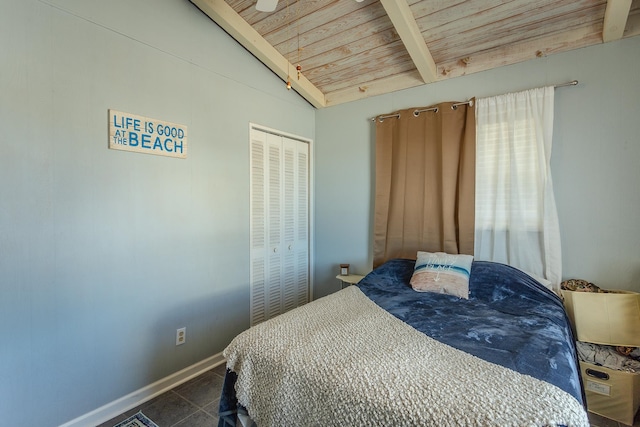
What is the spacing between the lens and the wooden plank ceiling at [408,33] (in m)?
2.05

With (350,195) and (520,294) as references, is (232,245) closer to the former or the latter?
(350,195)

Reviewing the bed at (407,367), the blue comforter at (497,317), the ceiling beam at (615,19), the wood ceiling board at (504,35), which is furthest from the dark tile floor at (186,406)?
the ceiling beam at (615,19)

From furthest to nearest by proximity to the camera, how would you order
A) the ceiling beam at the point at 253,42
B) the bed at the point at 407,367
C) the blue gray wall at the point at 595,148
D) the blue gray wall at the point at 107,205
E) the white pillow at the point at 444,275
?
the ceiling beam at the point at 253,42
the white pillow at the point at 444,275
the blue gray wall at the point at 595,148
the blue gray wall at the point at 107,205
the bed at the point at 407,367

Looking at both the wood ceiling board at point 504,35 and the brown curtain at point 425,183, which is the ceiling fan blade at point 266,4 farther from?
the brown curtain at point 425,183

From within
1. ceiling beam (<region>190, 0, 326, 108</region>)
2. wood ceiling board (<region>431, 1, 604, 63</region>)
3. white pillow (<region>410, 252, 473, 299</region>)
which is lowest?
white pillow (<region>410, 252, 473, 299</region>)

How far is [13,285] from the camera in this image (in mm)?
1548

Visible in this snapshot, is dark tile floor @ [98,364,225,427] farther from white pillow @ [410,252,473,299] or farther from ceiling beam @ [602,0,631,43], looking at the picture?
ceiling beam @ [602,0,631,43]

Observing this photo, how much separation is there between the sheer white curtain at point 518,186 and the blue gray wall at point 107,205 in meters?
2.08

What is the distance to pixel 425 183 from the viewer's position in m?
2.73

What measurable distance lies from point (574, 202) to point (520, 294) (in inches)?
31.2

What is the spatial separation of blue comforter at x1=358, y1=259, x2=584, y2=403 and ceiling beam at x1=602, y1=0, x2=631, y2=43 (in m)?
1.68

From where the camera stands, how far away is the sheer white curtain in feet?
7.21

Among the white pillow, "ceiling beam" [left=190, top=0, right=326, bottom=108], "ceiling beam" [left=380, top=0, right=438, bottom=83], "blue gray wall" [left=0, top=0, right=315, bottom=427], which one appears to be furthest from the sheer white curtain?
"blue gray wall" [left=0, top=0, right=315, bottom=427]

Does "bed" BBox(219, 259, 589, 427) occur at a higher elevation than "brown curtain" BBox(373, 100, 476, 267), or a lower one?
lower
